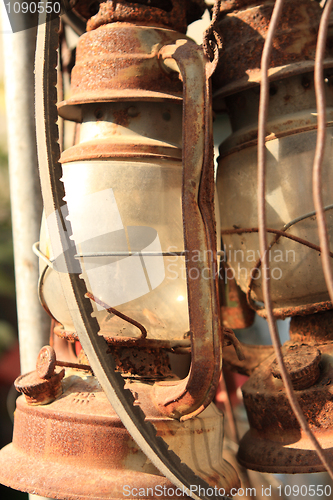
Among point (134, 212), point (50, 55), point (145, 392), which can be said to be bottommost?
point (145, 392)

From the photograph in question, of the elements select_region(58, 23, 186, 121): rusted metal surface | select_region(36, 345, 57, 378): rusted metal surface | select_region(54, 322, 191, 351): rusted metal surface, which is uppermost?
select_region(58, 23, 186, 121): rusted metal surface

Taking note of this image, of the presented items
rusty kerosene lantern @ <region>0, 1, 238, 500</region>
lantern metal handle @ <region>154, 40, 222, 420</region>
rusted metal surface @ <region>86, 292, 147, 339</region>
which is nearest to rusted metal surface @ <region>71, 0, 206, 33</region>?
rusty kerosene lantern @ <region>0, 1, 238, 500</region>

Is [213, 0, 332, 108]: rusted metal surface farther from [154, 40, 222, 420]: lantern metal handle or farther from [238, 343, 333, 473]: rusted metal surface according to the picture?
[238, 343, 333, 473]: rusted metal surface

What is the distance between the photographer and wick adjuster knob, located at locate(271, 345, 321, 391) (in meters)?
1.01

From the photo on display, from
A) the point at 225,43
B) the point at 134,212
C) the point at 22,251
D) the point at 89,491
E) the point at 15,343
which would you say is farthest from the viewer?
the point at 15,343

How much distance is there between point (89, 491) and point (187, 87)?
803 mm

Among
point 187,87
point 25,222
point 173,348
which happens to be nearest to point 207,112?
point 187,87

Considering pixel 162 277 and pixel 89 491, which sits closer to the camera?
pixel 89 491

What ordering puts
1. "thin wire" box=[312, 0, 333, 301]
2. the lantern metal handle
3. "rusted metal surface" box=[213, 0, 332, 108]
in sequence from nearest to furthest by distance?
"thin wire" box=[312, 0, 333, 301] < the lantern metal handle < "rusted metal surface" box=[213, 0, 332, 108]

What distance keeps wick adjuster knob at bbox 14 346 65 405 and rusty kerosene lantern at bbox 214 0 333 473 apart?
45 centimetres

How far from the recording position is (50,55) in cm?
100

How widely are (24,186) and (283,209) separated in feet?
2.59

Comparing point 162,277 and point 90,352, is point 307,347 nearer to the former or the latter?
point 162,277

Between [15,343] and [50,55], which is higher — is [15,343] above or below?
below
